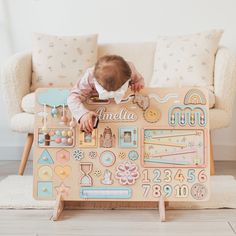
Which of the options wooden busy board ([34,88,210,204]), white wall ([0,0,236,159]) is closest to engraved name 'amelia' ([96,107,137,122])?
wooden busy board ([34,88,210,204])

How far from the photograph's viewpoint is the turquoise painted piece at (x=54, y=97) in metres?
1.58

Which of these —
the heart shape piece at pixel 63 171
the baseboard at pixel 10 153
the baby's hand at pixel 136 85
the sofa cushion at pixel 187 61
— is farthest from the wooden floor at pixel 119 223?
the baseboard at pixel 10 153

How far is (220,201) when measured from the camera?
5.59 ft

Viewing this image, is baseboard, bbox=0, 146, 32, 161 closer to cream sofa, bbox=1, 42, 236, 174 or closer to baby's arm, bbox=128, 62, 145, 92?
cream sofa, bbox=1, 42, 236, 174

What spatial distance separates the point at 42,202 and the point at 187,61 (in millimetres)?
1112

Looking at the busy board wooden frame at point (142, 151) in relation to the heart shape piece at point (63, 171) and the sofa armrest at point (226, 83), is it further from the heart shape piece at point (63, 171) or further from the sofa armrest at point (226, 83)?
the sofa armrest at point (226, 83)

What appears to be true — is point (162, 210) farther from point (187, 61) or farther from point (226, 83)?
point (187, 61)

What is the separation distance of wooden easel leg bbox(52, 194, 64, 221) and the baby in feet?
0.82

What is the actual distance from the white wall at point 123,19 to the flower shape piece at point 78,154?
1382 millimetres

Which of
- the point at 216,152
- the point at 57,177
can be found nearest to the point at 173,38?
the point at 216,152

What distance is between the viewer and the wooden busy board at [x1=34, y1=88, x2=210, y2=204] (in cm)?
155

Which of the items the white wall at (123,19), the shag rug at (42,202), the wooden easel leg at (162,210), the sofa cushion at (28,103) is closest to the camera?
the wooden easel leg at (162,210)

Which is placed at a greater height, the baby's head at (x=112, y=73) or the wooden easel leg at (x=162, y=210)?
the baby's head at (x=112, y=73)

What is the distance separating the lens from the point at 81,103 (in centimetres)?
153
